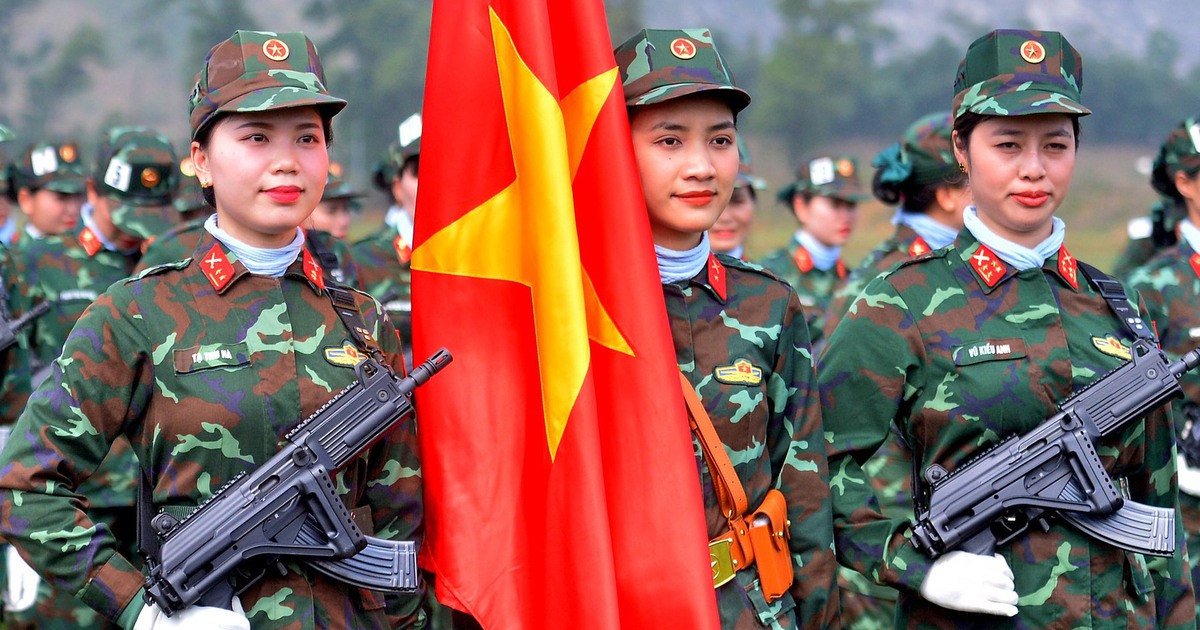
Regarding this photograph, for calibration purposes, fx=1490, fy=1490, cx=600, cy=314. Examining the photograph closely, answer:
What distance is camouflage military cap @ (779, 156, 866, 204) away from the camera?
1069cm

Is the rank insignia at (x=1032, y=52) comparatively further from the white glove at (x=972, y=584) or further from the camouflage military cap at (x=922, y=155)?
the camouflage military cap at (x=922, y=155)

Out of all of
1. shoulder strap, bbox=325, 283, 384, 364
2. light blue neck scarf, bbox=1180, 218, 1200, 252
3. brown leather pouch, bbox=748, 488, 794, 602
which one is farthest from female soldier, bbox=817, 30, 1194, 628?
light blue neck scarf, bbox=1180, 218, 1200, 252

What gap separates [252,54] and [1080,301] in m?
2.30

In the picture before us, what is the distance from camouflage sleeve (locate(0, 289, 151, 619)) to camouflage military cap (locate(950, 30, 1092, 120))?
2.31 m

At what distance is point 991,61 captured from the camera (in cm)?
418

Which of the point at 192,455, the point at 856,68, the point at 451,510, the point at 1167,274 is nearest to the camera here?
the point at 192,455

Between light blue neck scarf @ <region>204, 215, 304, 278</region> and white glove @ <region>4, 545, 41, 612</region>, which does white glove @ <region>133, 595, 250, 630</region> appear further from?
white glove @ <region>4, 545, 41, 612</region>

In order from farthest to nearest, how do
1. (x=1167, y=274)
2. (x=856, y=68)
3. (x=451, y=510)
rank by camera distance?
1. (x=856, y=68)
2. (x=1167, y=274)
3. (x=451, y=510)

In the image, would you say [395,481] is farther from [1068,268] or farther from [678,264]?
[1068,268]

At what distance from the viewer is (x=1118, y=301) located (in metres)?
4.12

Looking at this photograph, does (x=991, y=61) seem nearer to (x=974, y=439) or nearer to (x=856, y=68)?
(x=974, y=439)

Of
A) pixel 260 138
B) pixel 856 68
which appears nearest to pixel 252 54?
pixel 260 138

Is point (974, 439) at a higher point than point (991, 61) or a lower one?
lower

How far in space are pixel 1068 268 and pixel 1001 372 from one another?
44 cm
